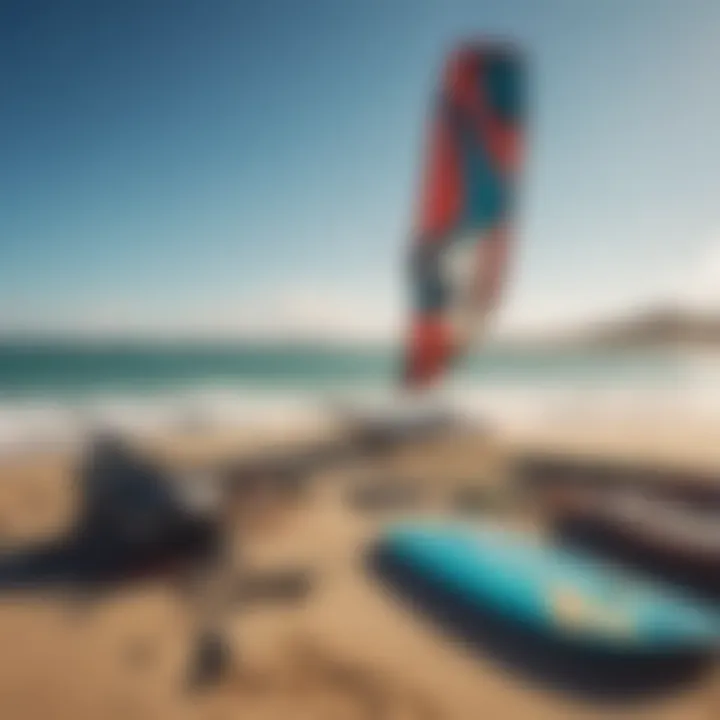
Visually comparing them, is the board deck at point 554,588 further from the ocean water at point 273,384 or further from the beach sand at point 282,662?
the ocean water at point 273,384

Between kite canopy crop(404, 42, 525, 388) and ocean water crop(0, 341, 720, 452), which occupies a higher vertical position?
kite canopy crop(404, 42, 525, 388)

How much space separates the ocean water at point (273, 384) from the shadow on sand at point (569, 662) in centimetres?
186

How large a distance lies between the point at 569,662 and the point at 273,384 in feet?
15.1

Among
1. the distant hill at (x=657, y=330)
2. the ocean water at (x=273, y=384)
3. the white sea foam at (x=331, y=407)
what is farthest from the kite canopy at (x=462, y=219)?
the distant hill at (x=657, y=330)

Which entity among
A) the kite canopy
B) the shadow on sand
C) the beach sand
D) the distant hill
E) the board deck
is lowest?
the beach sand

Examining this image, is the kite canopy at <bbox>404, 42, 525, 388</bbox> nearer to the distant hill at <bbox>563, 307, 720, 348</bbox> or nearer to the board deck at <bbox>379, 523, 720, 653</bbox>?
the board deck at <bbox>379, 523, 720, 653</bbox>

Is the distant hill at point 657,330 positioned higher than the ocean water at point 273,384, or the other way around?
the distant hill at point 657,330

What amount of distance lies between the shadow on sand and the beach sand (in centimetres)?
3

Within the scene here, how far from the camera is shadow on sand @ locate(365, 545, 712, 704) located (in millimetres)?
2002

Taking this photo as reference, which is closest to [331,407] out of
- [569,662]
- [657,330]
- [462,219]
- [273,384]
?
[273,384]

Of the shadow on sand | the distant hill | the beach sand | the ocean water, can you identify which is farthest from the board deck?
the distant hill

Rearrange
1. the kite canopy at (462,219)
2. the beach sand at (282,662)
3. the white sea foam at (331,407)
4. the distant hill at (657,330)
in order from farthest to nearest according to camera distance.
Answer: the distant hill at (657,330) → the white sea foam at (331,407) → the kite canopy at (462,219) → the beach sand at (282,662)

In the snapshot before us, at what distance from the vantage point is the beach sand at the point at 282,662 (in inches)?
77.4

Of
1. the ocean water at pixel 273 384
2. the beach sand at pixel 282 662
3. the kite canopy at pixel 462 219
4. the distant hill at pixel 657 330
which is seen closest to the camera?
the beach sand at pixel 282 662
